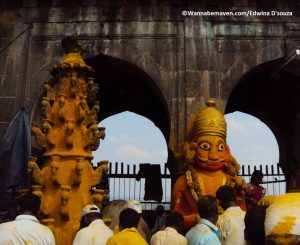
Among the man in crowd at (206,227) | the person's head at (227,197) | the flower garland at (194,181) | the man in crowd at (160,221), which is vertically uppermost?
the flower garland at (194,181)

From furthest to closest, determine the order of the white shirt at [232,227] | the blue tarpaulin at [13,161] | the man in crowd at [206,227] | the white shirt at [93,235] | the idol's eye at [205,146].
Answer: the idol's eye at [205,146] → the blue tarpaulin at [13,161] → the white shirt at [93,235] → the white shirt at [232,227] → the man in crowd at [206,227]

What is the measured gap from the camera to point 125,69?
9.73 metres

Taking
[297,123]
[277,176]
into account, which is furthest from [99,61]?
[277,176]

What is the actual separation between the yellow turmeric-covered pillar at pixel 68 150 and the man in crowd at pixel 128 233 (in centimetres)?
141

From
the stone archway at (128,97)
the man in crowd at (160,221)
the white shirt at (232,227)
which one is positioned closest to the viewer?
the white shirt at (232,227)

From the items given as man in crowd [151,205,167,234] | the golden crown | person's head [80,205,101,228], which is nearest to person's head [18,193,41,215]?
person's head [80,205,101,228]

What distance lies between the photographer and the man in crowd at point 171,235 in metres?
4.48

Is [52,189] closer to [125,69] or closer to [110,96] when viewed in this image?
[125,69]

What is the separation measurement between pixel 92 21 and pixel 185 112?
112 inches

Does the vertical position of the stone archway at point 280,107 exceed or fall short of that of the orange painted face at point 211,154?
it exceeds it

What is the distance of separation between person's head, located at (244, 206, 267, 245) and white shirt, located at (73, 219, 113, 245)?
1.98 m

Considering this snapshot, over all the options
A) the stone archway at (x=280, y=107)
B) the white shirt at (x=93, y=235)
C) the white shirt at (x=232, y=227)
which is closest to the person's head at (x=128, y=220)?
the white shirt at (x=93, y=235)

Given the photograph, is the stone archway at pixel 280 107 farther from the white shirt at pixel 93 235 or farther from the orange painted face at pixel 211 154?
the white shirt at pixel 93 235

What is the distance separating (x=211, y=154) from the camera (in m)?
7.01
